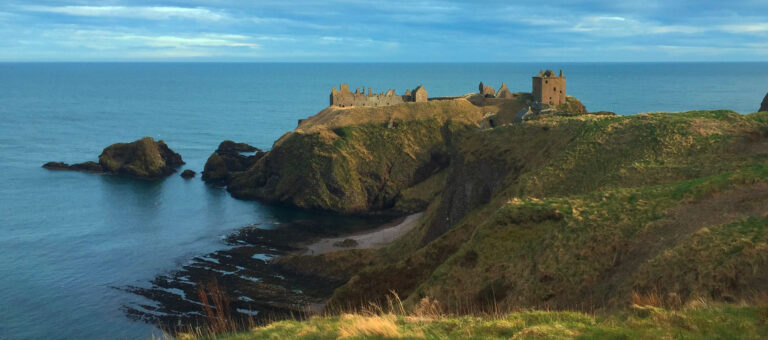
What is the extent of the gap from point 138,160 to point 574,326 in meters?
101

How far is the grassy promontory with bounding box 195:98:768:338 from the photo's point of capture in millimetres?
16797

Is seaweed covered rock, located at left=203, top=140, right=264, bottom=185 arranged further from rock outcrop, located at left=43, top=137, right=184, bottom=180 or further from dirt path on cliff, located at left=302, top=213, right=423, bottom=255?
dirt path on cliff, located at left=302, top=213, right=423, bottom=255

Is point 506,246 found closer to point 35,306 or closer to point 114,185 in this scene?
point 35,306

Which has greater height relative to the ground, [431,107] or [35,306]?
[431,107]

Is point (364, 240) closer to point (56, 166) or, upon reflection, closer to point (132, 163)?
point (132, 163)

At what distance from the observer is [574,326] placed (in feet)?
50.2

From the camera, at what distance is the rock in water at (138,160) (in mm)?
103312

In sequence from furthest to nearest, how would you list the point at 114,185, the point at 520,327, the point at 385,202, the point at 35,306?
the point at 114,185
the point at 385,202
the point at 35,306
the point at 520,327

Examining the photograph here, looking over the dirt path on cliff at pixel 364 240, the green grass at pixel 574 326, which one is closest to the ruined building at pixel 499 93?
the dirt path on cliff at pixel 364 240

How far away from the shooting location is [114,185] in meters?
97.2

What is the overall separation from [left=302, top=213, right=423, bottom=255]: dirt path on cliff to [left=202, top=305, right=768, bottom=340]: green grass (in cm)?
4460

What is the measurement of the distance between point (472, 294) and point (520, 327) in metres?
11.7

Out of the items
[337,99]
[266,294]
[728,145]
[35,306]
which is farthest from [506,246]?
[337,99]

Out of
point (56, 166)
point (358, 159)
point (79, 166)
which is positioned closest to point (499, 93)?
point (358, 159)
